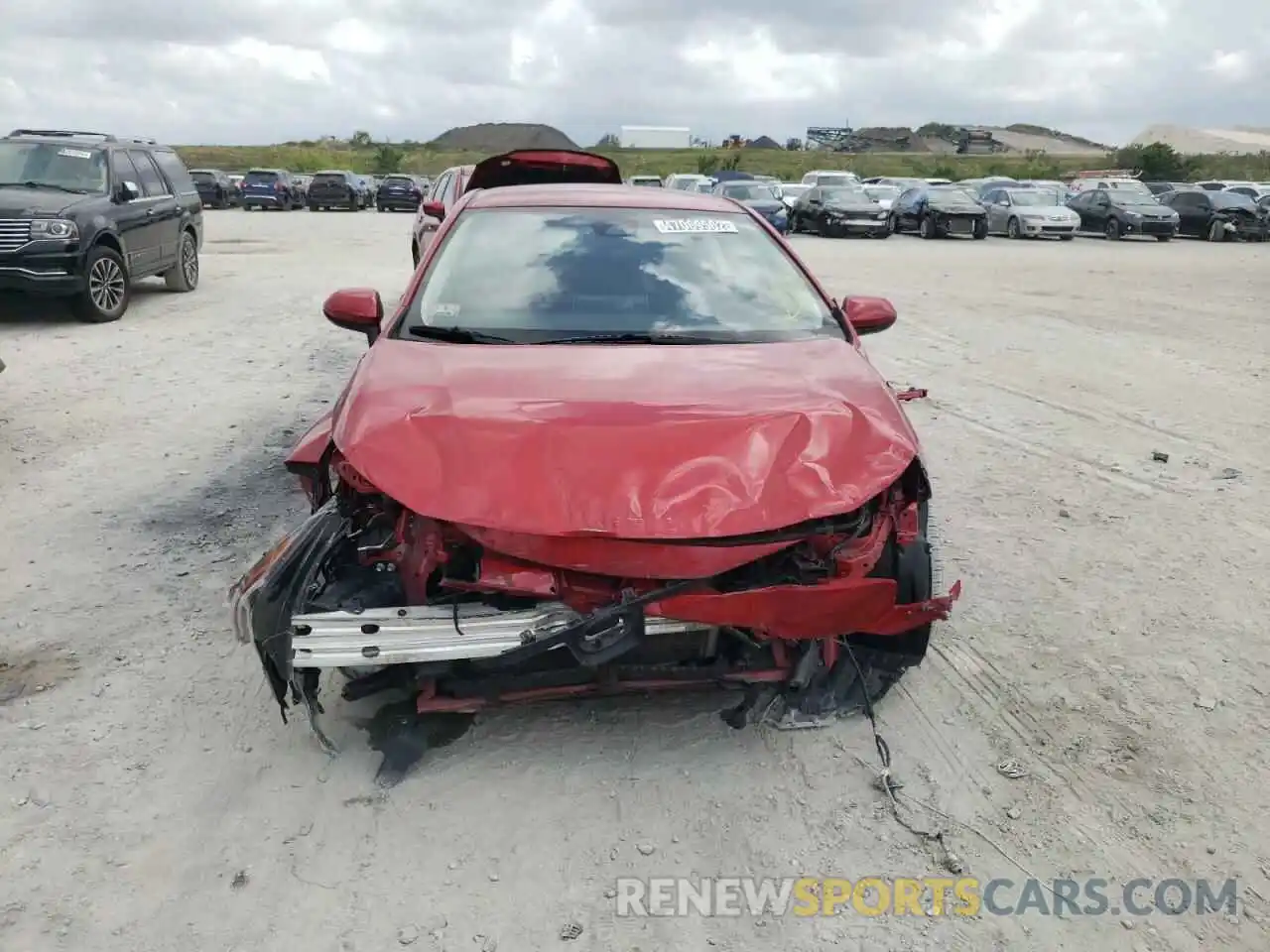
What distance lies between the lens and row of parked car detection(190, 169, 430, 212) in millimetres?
37062

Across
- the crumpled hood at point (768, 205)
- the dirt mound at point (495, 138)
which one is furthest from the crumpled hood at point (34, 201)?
the dirt mound at point (495, 138)

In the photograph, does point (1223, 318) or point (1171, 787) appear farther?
point (1223, 318)

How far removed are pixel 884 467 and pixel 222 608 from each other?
2821 millimetres

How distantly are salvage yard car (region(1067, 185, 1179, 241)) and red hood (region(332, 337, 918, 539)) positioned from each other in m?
26.7

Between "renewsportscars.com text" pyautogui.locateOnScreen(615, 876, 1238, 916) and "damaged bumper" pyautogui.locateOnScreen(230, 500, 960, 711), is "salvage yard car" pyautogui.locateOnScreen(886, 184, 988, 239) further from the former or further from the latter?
"renewsportscars.com text" pyautogui.locateOnScreen(615, 876, 1238, 916)

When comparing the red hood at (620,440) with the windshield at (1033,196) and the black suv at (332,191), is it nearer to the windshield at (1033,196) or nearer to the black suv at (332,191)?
the windshield at (1033,196)

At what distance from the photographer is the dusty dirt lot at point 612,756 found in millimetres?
2627

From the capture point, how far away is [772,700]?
334cm

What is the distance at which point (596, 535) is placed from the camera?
280 centimetres

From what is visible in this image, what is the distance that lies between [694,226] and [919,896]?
3.07 meters

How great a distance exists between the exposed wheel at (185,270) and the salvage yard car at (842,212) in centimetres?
1710

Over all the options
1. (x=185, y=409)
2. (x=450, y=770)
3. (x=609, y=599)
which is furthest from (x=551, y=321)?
(x=185, y=409)

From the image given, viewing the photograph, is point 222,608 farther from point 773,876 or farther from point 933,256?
point 933,256

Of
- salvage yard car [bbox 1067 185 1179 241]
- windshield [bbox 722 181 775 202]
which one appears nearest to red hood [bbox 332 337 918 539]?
windshield [bbox 722 181 775 202]
